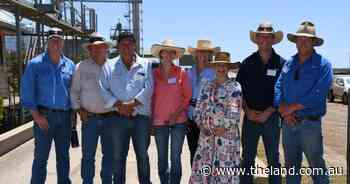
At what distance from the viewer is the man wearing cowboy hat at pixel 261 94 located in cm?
559

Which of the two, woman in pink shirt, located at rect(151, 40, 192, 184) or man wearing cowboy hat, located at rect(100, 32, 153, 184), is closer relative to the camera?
man wearing cowboy hat, located at rect(100, 32, 153, 184)

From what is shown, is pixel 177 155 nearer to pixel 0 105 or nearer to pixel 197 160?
pixel 197 160

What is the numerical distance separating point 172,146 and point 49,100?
4.97 ft

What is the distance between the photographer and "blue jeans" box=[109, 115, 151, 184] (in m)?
5.67

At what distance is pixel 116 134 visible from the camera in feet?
18.6

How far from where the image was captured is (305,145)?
5.18m

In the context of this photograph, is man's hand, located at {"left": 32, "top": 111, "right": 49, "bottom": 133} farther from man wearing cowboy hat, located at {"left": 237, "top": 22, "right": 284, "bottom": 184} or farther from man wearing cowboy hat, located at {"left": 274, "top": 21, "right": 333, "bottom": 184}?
man wearing cowboy hat, located at {"left": 274, "top": 21, "right": 333, "bottom": 184}

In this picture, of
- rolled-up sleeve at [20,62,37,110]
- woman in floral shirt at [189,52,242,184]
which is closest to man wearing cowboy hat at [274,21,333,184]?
woman in floral shirt at [189,52,242,184]

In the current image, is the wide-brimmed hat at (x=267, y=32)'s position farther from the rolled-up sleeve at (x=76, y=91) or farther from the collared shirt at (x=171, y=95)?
the rolled-up sleeve at (x=76, y=91)

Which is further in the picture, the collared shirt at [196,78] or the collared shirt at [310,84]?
the collared shirt at [196,78]

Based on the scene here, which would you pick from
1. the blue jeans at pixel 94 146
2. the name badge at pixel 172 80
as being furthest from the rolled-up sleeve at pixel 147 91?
the blue jeans at pixel 94 146

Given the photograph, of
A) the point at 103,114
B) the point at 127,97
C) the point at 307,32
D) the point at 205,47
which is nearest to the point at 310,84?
the point at 307,32

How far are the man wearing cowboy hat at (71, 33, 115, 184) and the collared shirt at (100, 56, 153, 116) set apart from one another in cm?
11

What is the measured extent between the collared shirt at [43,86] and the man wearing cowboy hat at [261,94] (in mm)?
2075
